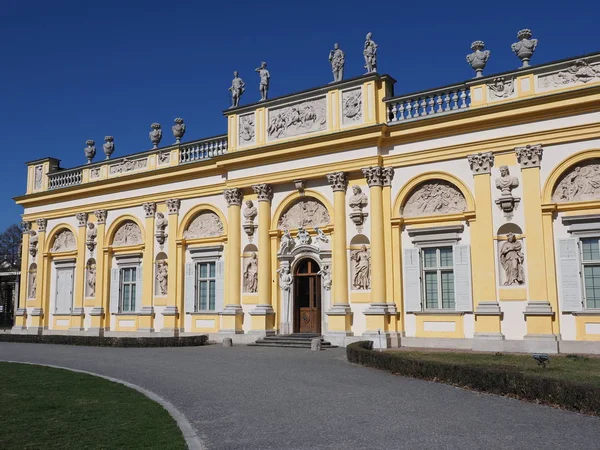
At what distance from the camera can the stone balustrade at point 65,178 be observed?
32.3 meters

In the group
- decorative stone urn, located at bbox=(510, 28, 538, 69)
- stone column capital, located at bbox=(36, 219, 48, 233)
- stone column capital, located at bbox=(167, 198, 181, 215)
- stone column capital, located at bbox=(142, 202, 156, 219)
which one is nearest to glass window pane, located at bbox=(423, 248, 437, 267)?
decorative stone urn, located at bbox=(510, 28, 538, 69)

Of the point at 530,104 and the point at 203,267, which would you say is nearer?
A: the point at 530,104

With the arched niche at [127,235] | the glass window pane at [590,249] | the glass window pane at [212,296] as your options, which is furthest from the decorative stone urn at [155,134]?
the glass window pane at [590,249]

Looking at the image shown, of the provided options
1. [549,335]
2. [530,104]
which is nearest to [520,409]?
[549,335]

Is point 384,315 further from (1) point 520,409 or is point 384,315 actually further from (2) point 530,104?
(1) point 520,409

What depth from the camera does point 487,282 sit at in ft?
63.6

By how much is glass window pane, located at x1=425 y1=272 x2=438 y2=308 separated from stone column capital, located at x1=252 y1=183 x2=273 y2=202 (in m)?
7.56

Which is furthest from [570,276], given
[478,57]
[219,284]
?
[219,284]

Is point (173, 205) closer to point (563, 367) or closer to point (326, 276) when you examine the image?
point (326, 276)

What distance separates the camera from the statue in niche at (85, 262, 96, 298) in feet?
98.3

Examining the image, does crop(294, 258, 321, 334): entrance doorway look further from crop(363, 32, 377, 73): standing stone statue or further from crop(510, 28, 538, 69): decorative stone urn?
crop(510, 28, 538, 69): decorative stone urn

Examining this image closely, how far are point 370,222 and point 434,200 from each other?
2543 millimetres

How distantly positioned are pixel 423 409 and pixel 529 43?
15.1 meters

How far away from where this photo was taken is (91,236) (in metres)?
30.5
